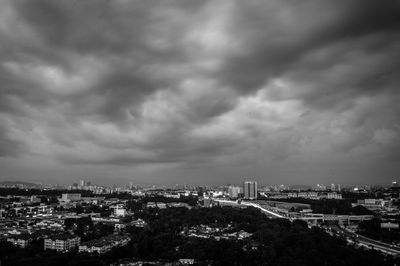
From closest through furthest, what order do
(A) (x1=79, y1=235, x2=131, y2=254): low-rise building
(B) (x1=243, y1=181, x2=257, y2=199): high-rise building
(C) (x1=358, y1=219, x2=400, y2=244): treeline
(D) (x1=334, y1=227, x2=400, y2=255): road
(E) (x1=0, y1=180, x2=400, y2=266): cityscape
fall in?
(E) (x1=0, y1=180, x2=400, y2=266): cityscape → (A) (x1=79, y1=235, x2=131, y2=254): low-rise building → (D) (x1=334, y1=227, x2=400, y2=255): road → (C) (x1=358, y1=219, x2=400, y2=244): treeline → (B) (x1=243, y1=181, x2=257, y2=199): high-rise building

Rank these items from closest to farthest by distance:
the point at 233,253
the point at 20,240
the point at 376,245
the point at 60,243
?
the point at 233,253 < the point at 60,243 < the point at 20,240 < the point at 376,245

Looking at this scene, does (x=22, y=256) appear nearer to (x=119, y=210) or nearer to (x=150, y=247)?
(x=150, y=247)

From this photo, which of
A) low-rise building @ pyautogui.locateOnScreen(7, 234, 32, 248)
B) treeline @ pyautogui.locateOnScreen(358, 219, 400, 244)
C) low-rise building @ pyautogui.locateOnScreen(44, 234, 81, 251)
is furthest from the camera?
treeline @ pyautogui.locateOnScreen(358, 219, 400, 244)

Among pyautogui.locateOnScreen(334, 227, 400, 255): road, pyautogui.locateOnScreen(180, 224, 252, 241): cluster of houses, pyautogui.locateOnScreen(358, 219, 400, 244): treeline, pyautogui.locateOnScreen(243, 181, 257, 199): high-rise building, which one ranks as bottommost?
pyautogui.locateOnScreen(334, 227, 400, 255): road

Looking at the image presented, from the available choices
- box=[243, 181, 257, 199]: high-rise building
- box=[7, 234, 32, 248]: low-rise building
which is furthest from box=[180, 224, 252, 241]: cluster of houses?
box=[243, 181, 257, 199]: high-rise building

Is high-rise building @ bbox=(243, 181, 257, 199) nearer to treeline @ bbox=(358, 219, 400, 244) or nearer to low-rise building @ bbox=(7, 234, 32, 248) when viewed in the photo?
treeline @ bbox=(358, 219, 400, 244)

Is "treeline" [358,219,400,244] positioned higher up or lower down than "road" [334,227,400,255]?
higher up

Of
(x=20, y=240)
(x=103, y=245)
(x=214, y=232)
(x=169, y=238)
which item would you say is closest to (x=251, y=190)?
(x=214, y=232)

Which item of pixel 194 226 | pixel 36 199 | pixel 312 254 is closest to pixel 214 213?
pixel 194 226

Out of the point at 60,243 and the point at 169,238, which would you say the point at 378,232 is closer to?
the point at 169,238

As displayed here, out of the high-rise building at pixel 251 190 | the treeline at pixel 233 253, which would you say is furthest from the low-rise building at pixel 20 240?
the high-rise building at pixel 251 190

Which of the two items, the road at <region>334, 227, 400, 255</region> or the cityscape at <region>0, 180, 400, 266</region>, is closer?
the cityscape at <region>0, 180, 400, 266</region>
